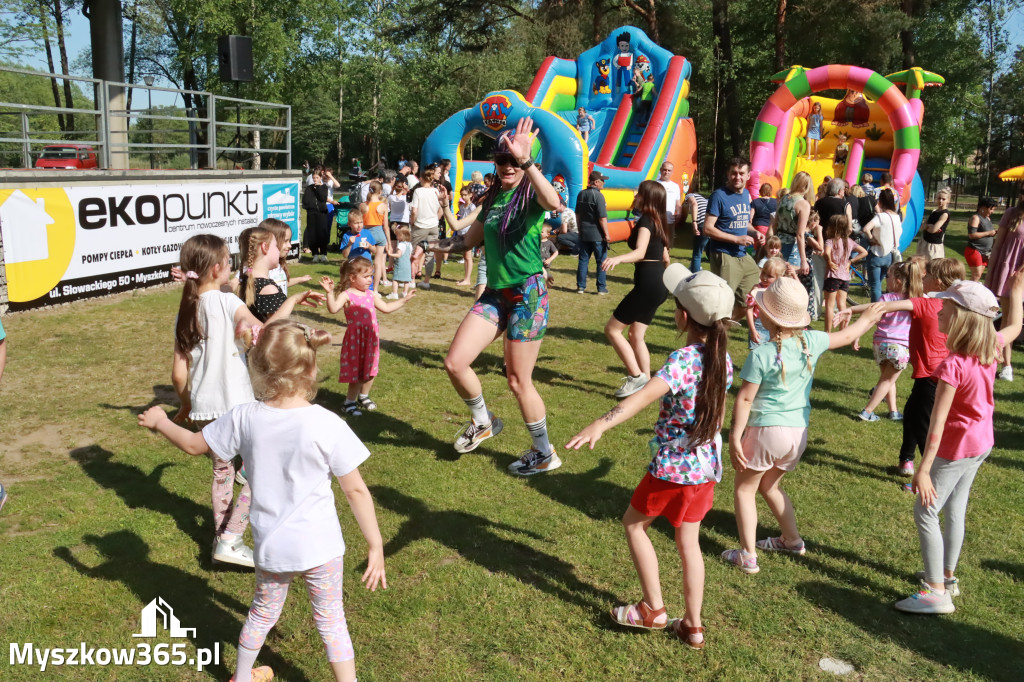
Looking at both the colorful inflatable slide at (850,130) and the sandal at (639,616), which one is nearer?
the sandal at (639,616)

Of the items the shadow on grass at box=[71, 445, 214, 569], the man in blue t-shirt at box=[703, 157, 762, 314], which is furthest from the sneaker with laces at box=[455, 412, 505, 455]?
the man in blue t-shirt at box=[703, 157, 762, 314]

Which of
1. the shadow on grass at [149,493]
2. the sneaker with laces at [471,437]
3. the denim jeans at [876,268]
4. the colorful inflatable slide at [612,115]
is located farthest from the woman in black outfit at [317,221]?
the sneaker with laces at [471,437]

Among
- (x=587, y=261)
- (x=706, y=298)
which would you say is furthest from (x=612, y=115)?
(x=706, y=298)

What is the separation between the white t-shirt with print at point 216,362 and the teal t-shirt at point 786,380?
2.51 metres

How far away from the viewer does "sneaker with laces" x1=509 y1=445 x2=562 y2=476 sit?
17.6ft

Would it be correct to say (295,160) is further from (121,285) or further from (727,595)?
(727,595)

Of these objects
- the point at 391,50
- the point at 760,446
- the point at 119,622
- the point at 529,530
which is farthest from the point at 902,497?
the point at 391,50

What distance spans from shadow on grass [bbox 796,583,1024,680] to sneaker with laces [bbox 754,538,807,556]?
12.7 inches

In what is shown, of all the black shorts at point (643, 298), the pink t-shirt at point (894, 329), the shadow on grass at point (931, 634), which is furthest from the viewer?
the black shorts at point (643, 298)

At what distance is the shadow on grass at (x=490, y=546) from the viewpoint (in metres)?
3.99

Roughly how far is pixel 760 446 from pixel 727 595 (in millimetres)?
741

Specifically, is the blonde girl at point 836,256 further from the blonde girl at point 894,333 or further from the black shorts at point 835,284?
the blonde girl at point 894,333

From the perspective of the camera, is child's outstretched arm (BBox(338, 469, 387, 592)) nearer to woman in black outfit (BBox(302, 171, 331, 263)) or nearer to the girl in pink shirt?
the girl in pink shirt

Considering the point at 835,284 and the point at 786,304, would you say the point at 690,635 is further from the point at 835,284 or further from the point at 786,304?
the point at 835,284
